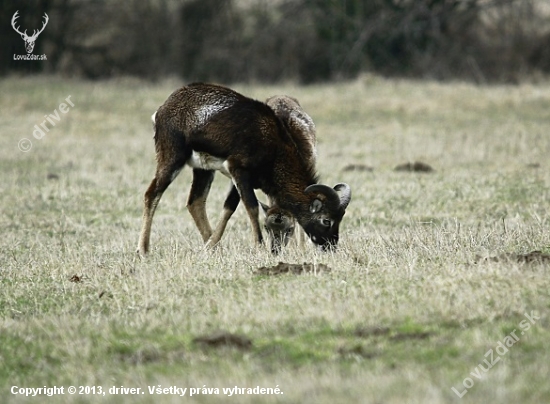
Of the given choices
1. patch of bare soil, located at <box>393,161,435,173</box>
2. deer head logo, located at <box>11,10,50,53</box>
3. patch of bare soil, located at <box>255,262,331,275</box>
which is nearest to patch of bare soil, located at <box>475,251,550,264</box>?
patch of bare soil, located at <box>255,262,331,275</box>

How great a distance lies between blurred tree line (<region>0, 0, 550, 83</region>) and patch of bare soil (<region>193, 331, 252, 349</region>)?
32.6 metres

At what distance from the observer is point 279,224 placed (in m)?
11.9

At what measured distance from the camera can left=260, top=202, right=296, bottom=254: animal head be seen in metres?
11.9

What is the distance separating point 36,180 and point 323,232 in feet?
34.2

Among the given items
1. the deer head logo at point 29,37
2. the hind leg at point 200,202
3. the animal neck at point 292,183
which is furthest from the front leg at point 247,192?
the deer head logo at point 29,37

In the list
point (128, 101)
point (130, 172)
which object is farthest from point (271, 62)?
point (130, 172)

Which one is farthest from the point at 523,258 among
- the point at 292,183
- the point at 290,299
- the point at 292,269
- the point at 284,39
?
the point at 284,39

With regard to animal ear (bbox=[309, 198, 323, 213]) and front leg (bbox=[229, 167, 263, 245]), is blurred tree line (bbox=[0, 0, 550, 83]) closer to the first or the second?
front leg (bbox=[229, 167, 263, 245])

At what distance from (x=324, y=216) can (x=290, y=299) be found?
3.35 meters

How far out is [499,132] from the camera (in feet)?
82.5

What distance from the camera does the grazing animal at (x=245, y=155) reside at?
11539 millimetres

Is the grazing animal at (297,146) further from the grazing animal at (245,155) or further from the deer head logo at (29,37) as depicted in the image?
the deer head logo at (29,37)

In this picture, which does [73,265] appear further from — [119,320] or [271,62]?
[271,62]

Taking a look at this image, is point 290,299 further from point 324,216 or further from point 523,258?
point 324,216
